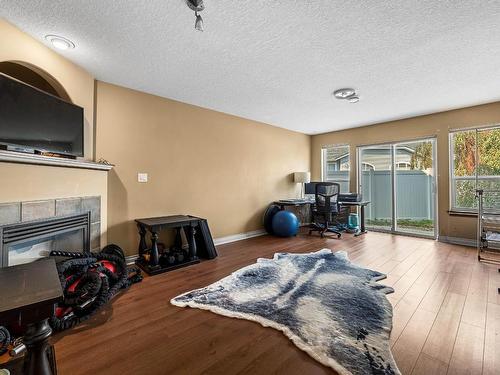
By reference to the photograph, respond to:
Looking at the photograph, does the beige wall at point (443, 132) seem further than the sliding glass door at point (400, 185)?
No

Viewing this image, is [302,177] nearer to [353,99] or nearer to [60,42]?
[353,99]

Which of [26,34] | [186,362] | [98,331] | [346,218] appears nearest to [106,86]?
[26,34]

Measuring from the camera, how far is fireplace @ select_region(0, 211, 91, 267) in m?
1.87

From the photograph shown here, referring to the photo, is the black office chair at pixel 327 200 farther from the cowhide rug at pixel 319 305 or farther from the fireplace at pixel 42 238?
the fireplace at pixel 42 238

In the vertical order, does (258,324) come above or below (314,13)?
below

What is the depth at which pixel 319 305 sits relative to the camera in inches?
82.6

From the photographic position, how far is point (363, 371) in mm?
1368

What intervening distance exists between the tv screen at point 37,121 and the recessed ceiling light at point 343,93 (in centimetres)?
344

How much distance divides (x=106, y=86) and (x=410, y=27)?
3559mm

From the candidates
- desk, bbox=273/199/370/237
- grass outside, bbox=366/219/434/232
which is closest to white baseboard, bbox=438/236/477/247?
grass outside, bbox=366/219/434/232

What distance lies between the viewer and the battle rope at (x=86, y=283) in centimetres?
191

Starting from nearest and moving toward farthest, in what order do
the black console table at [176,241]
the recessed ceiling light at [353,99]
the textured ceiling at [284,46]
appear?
the textured ceiling at [284,46]
the black console table at [176,241]
the recessed ceiling light at [353,99]

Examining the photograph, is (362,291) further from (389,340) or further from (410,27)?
(410,27)

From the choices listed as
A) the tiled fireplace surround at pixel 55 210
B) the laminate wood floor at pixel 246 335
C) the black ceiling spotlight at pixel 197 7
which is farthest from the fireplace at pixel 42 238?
the black ceiling spotlight at pixel 197 7
